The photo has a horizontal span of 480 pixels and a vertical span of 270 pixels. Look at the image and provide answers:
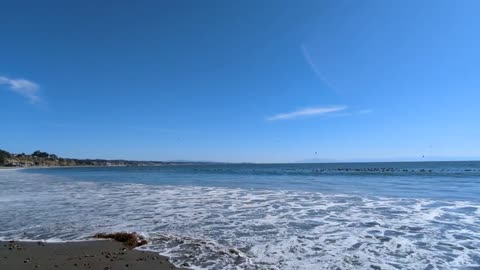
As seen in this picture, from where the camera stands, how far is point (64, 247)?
888 centimetres

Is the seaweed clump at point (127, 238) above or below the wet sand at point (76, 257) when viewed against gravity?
above

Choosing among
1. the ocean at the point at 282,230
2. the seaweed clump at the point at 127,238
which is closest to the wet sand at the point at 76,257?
the seaweed clump at the point at 127,238

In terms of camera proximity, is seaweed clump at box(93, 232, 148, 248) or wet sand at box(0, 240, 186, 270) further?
seaweed clump at box(93, 232, 148, 248)

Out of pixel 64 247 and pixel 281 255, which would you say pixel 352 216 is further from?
pixel 64 247

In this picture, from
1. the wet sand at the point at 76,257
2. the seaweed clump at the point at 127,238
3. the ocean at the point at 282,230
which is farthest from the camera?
the seaweed clump at the point at 127,238

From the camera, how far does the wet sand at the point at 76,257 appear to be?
24.0 ft

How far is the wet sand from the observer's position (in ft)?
24.0

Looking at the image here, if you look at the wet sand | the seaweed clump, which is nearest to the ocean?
the seaweed clump

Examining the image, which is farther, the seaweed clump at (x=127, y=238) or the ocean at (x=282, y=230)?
the seaweed clump at (x=127, y=238)

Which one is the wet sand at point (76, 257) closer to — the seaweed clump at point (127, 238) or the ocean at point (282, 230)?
the seaweed clump at point (127, 238)

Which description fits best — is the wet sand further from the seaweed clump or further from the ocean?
the ocean

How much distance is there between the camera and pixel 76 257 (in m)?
7.95

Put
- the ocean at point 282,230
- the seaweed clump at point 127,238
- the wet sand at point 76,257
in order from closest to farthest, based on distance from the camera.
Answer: the wet sand at point 76,257
the ocean at point 282,230
the seaweed clump at point 127,238

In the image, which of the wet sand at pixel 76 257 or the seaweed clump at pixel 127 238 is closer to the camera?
the wet sand at pixel 76 257
